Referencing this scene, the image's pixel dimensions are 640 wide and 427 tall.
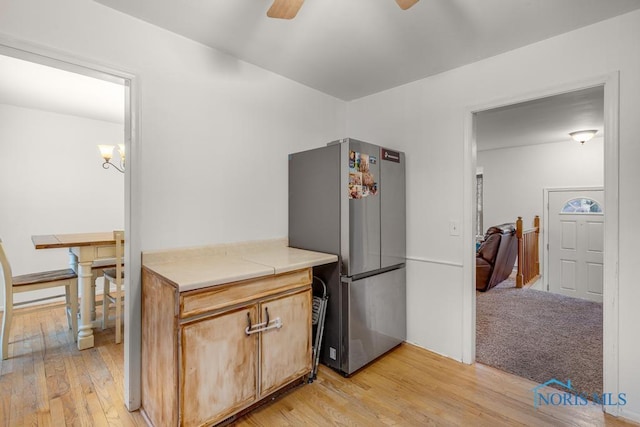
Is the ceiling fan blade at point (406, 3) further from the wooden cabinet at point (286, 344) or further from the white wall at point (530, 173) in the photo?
the white wall at point (530, 173)

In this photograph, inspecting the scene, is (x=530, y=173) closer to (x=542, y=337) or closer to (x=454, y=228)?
(x=542, y=337)

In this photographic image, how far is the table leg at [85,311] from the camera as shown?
2.62 metres

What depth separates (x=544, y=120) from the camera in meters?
3.93

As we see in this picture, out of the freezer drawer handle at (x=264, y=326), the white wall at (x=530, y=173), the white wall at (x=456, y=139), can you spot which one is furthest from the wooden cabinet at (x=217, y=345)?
the white wall at (x=530, y=173)

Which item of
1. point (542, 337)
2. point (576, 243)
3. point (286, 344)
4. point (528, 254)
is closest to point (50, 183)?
point (286, 344)

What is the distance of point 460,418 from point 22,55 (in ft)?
10.1

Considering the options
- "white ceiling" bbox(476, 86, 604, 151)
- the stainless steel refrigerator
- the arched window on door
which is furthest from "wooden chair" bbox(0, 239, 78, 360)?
the arched window on door

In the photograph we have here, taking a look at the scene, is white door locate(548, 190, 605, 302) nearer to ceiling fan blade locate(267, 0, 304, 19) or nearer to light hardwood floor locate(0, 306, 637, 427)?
light hardwood floor locate(0, 306, 637, 427)

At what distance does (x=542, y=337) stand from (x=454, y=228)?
1.55 meters

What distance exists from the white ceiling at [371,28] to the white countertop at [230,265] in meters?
1.49

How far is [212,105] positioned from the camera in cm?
215

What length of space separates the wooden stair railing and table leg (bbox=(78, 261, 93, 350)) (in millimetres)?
5563

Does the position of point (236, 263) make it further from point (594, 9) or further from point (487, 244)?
point (487, 244)

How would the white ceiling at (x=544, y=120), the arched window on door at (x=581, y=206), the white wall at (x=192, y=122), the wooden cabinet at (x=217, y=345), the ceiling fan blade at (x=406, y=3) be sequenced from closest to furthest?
the ceiling fan blade at (x=406, y=3) → the wooden cabinet at (x=217, y=345) → the white wall at (x=192, y=122) → the white ceiling at (x=544, y=120) → the arched window on door at (x=581, y=206)
